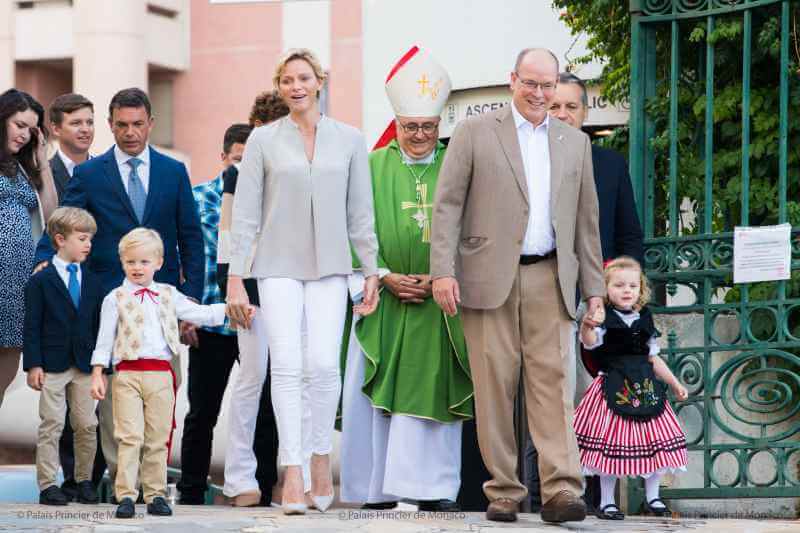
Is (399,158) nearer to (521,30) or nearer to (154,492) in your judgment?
(154,492)

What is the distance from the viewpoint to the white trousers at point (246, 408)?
842 cm

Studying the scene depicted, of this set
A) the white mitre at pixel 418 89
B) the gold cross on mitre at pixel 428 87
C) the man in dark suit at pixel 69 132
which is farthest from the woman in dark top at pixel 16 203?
the gold cross on mitre at pixel 428 87

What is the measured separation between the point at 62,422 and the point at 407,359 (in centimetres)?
159

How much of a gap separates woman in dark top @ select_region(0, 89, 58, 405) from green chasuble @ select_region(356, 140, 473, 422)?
1.62m

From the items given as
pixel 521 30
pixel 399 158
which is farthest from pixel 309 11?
pixel 399 158

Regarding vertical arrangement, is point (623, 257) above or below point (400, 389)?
above

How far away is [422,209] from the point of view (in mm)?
8305

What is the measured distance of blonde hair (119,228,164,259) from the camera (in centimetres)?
770

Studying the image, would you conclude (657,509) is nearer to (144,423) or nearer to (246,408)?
(246,408)

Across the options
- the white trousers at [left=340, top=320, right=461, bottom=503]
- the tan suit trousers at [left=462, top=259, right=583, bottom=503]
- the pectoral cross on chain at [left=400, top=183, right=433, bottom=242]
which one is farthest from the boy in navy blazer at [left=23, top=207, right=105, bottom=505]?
the tan suit trousers at [left=462, top=259, right=583, bottom=503]

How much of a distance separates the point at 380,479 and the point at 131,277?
5.07 feet

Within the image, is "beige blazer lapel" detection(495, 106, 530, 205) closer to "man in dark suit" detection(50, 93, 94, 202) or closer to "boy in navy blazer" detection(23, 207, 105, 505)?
"boy in navy blazer" detection(23, 207, 105, 505)

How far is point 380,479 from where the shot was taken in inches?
327

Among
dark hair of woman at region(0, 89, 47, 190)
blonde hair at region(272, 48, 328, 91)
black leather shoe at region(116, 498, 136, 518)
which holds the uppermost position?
blonde hair at region(272, 48, 328, 91)
